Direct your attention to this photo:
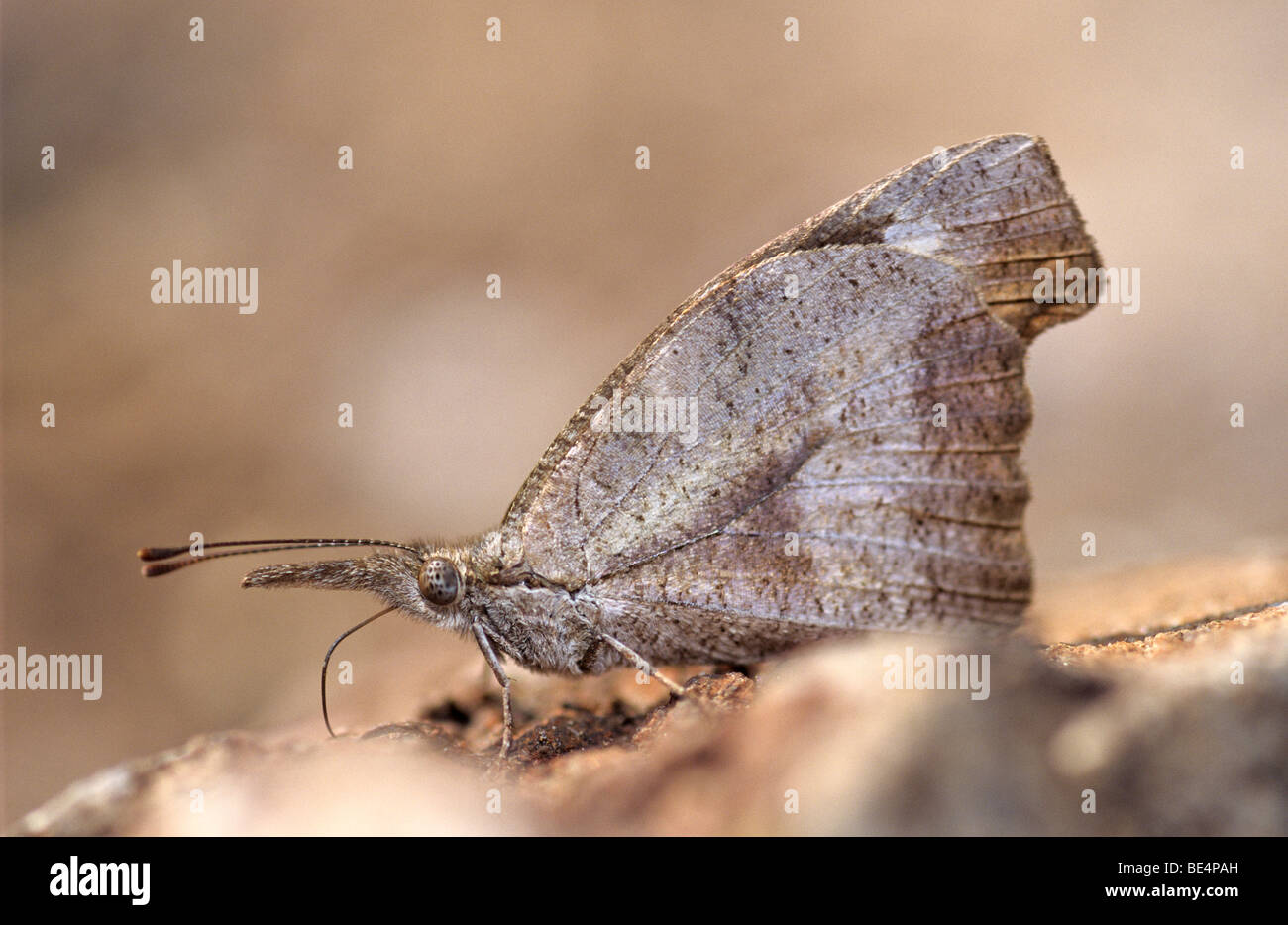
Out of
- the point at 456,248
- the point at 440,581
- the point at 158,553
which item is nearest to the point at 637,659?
the point at 440,581

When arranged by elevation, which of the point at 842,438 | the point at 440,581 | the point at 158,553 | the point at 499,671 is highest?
the point at 842,438

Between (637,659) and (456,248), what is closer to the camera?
(637,659)

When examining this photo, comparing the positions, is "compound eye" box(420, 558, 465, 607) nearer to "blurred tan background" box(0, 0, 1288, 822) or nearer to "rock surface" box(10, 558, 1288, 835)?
"rock surface" box(10, 558, 1288, 835)

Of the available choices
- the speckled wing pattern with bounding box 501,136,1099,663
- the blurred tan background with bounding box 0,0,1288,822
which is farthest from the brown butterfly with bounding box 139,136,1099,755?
the blurred tan background with bounding box 0,0,1288,822

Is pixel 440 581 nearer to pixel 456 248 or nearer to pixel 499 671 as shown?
pixel 499 671
